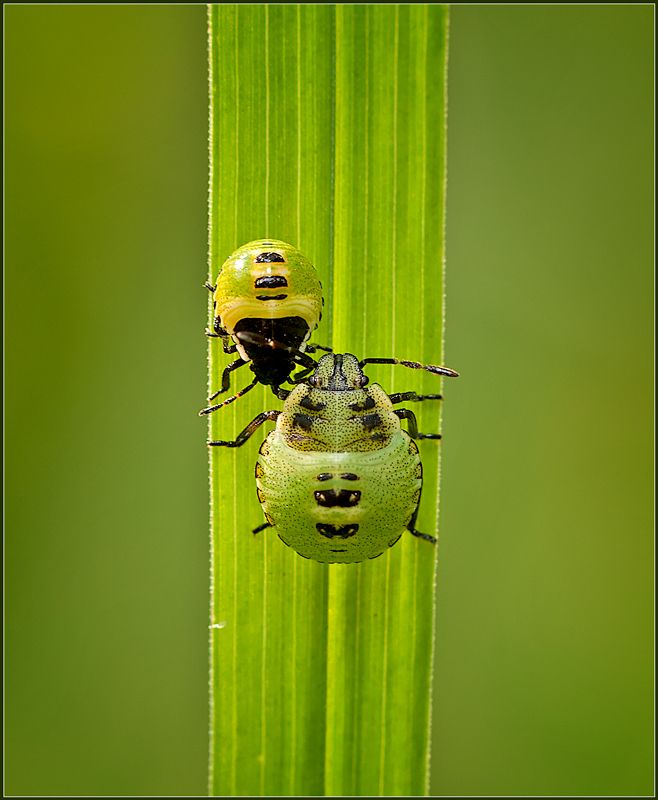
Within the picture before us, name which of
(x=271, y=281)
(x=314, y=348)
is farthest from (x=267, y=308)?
Answer: (x=314, y=348)

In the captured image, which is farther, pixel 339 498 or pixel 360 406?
pixel 360 406

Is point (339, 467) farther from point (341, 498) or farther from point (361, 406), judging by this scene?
point (361, 406)

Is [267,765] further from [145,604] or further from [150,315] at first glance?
[150,315]

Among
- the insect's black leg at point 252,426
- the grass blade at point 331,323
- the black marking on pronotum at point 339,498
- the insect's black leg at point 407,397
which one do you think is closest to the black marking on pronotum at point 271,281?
the grass blade at point 331,323

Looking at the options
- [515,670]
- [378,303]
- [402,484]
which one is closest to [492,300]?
[378,303]

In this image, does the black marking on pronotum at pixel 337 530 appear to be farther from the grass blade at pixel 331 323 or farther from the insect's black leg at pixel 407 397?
the insect's black leg at pixel 407 397
